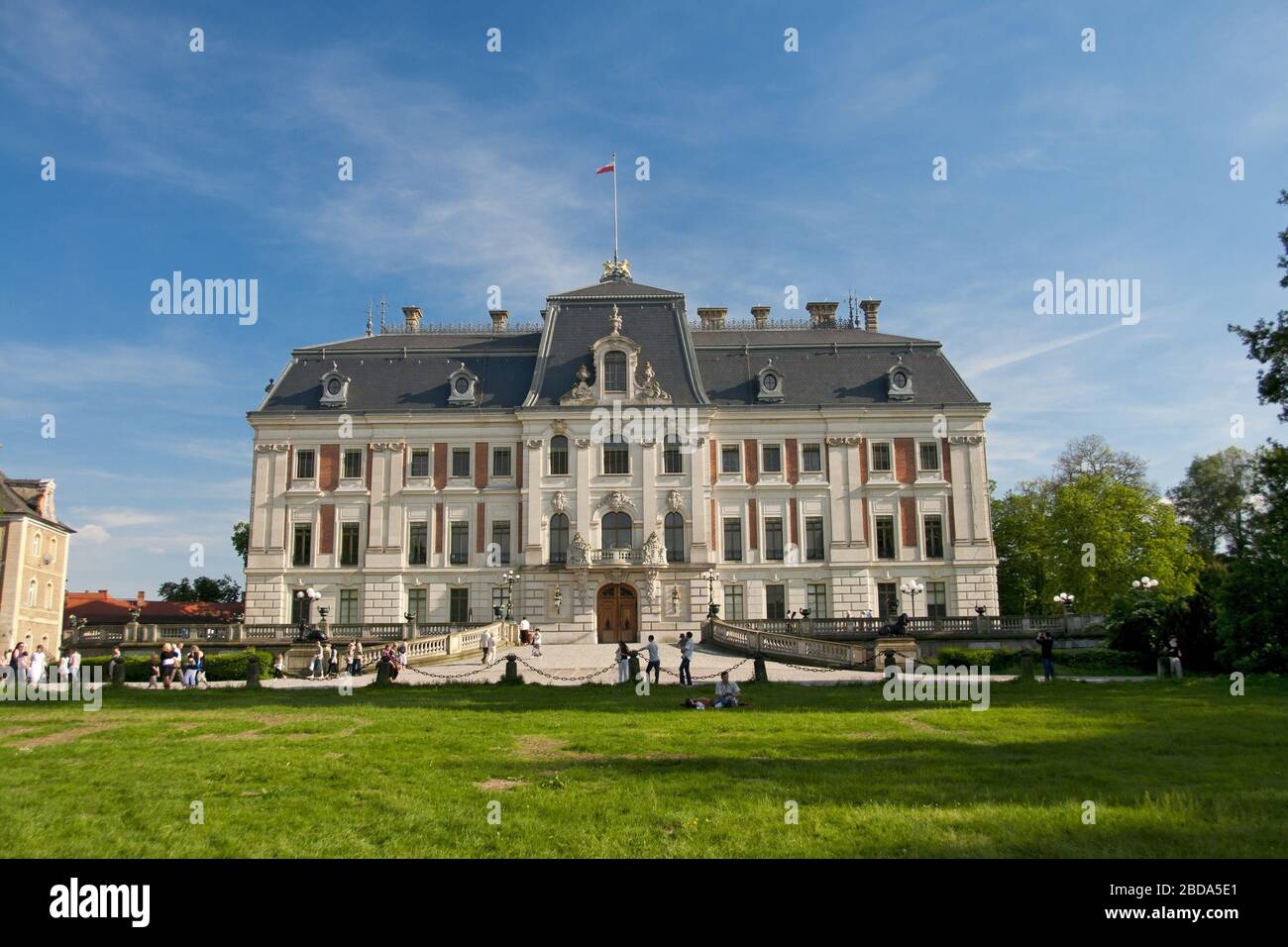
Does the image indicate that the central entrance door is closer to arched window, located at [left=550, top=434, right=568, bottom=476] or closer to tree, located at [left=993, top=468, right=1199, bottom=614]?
arched window, located at [left=550, top=434, right=568, bottom=476]

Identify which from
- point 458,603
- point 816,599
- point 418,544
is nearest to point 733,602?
point 816,599

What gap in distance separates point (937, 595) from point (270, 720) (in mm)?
39917

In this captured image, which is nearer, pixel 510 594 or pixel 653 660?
pixel 653 660

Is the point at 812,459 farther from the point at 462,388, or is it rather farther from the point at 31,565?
the point at 31,565

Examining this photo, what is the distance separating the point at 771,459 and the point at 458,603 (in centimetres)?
1876

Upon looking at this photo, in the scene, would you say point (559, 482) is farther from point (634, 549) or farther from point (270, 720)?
point (270, 720)

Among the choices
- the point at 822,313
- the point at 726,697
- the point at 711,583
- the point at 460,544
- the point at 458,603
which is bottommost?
the point at 726,697

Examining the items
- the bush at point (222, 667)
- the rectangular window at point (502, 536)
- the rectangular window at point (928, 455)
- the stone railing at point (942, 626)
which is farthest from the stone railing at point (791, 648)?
the bush at point (222, 667)

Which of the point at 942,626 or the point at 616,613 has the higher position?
the point at 616,613

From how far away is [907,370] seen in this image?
179 feet

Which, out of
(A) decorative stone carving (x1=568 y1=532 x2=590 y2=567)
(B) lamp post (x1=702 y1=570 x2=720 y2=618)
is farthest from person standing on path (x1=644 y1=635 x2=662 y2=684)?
(A) decorative stone carving (x1=568 y1=532 x2=590 y2=567)

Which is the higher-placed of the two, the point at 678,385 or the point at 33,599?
the point at 678,385

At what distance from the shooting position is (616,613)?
5122 cm
